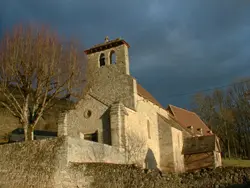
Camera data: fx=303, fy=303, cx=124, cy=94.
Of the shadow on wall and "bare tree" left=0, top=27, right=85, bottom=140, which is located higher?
"bare tree" left=0, top=27, right=85, bottom=140

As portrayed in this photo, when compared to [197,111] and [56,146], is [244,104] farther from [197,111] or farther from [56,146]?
[56,146]

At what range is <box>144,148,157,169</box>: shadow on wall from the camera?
2264cm

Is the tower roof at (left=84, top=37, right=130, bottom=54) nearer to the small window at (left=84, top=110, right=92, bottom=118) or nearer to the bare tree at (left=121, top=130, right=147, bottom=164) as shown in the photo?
the small window at (left=84, top=110, right=92, bottom=118)

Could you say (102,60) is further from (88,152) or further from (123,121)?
(88,152)

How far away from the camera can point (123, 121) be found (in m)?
19.8

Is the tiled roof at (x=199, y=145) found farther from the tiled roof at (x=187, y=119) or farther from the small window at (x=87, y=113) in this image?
the small window at (x=87, y=113)

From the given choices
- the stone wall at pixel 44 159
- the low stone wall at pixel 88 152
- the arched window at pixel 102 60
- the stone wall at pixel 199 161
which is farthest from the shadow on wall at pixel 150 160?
the arched window at pixel 102 60

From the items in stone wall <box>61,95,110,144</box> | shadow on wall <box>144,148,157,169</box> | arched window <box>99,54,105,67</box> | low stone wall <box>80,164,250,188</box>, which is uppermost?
arched window <box>99,54,105,67</box>

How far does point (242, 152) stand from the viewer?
44.6 meters

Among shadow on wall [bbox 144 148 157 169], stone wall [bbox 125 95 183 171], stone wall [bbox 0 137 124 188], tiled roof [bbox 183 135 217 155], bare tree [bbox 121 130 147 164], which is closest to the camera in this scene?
stone wall [bbox 0 137 124 188]

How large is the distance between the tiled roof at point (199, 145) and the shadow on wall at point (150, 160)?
4282 millimetres

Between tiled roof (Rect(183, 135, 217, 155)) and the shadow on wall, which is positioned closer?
the shadow on wall

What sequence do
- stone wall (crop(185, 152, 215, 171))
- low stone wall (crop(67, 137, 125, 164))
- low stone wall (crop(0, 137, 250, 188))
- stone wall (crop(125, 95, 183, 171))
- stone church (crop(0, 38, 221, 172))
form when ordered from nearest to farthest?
low stone wall (crop(0, 137, 250, 188)), low stone wall (crop(67, 137, 125, 164)), stone church (crop(0, 38, 221, 172)), stone wall (crop(125, 95, 183, 171)), stone wall (crop(185, 152, 215, 171))

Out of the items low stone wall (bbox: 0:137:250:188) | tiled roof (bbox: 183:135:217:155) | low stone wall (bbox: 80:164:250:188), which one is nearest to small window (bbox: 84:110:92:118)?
low stone wall (bbox: 0:137:250:188)
